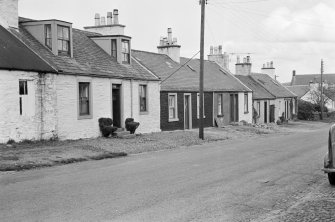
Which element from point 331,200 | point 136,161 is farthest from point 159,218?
point 136,161

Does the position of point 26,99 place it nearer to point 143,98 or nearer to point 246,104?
point 143,98

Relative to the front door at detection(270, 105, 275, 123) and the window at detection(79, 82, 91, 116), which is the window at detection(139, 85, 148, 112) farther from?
the front door at detection(270, 105, 275, 123)

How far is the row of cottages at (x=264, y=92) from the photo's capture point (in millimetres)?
49750

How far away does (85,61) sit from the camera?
2575 cm

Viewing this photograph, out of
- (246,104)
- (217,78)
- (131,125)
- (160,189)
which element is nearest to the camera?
(160,189)

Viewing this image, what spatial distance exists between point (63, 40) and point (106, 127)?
4907 mm

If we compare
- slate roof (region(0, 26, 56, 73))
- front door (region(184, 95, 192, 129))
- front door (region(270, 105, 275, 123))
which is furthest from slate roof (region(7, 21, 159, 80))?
front door (region(270, 105, 275, 123))

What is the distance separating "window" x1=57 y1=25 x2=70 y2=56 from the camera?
24234 mm

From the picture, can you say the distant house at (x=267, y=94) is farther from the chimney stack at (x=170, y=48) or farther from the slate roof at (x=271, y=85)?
the chimney stack at (x=170, y=48)

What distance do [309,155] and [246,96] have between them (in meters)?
27.7

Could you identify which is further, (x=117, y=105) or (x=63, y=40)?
(x=117, y=105)

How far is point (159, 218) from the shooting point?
8.22 m

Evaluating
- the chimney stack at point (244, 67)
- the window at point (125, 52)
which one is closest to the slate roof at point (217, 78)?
the chimney stack at point (244, 67)

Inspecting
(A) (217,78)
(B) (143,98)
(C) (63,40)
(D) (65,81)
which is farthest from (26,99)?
(A) (217,78)
